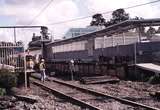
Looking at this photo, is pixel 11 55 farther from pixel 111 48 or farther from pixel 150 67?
pixel 111 48

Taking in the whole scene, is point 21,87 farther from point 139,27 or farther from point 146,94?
point 139,27

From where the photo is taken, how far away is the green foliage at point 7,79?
22.3 metres

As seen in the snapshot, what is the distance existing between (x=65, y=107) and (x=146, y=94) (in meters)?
5.01

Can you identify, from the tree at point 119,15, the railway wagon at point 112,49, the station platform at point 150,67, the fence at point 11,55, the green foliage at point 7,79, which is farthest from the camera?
the tree at point 119,15

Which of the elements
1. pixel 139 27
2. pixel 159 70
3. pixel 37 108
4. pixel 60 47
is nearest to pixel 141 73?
pixel 159 70

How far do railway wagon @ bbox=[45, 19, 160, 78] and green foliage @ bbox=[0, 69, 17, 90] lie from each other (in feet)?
34.8

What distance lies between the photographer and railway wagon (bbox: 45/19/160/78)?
104ft

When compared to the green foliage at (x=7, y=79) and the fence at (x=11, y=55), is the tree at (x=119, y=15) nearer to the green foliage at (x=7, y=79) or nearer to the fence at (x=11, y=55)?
the fence at (x=11, y=55)

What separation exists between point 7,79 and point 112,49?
16.3 meters

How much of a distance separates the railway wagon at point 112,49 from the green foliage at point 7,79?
10.6 metres

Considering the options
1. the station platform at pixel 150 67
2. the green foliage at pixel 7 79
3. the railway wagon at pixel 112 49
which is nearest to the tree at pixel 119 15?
the railway wagon at pixel 112 49

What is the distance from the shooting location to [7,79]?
22359mm

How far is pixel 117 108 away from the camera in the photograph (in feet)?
51.0

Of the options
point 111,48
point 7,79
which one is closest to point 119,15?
point 111,48
